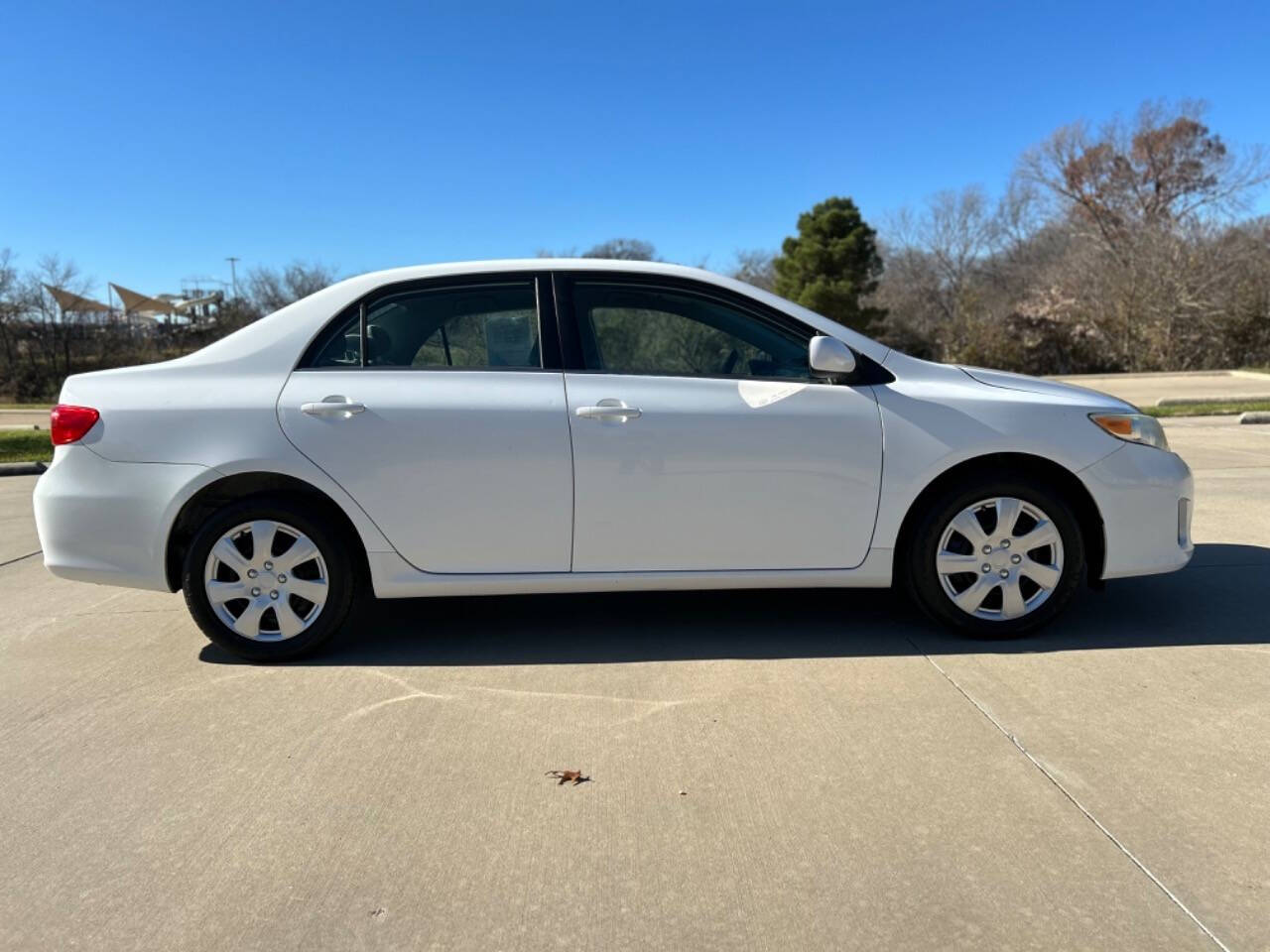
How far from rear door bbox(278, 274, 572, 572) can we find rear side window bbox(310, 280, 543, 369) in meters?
0.01

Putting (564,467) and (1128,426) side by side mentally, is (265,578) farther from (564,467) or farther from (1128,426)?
(1128,426)

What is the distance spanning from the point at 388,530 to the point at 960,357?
29.7 metres

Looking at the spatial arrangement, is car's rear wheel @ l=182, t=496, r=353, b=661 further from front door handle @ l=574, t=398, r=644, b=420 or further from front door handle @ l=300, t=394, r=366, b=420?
front door handle @ l=574, t=398, r=644, b=420

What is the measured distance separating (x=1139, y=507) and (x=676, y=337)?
2.13 m

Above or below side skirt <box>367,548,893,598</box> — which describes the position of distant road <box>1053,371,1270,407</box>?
above

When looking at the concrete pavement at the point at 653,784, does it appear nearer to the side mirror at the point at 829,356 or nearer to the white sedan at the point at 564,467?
the white sedan at the point at 564,467

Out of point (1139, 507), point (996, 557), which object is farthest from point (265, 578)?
point (1139, 507)

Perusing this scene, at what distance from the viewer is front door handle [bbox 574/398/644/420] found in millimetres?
3889

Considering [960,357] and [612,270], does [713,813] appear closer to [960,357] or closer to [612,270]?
[612,270]

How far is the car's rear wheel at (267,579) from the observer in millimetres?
3910

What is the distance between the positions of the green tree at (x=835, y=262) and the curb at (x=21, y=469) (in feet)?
97.5

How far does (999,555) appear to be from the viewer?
4055 millimetres

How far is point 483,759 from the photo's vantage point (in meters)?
3.13

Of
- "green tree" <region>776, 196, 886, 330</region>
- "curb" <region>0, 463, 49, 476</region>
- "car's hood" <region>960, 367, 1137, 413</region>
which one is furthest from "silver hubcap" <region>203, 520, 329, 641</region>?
"green tree" <region>776, 196, 886, 330</region>
